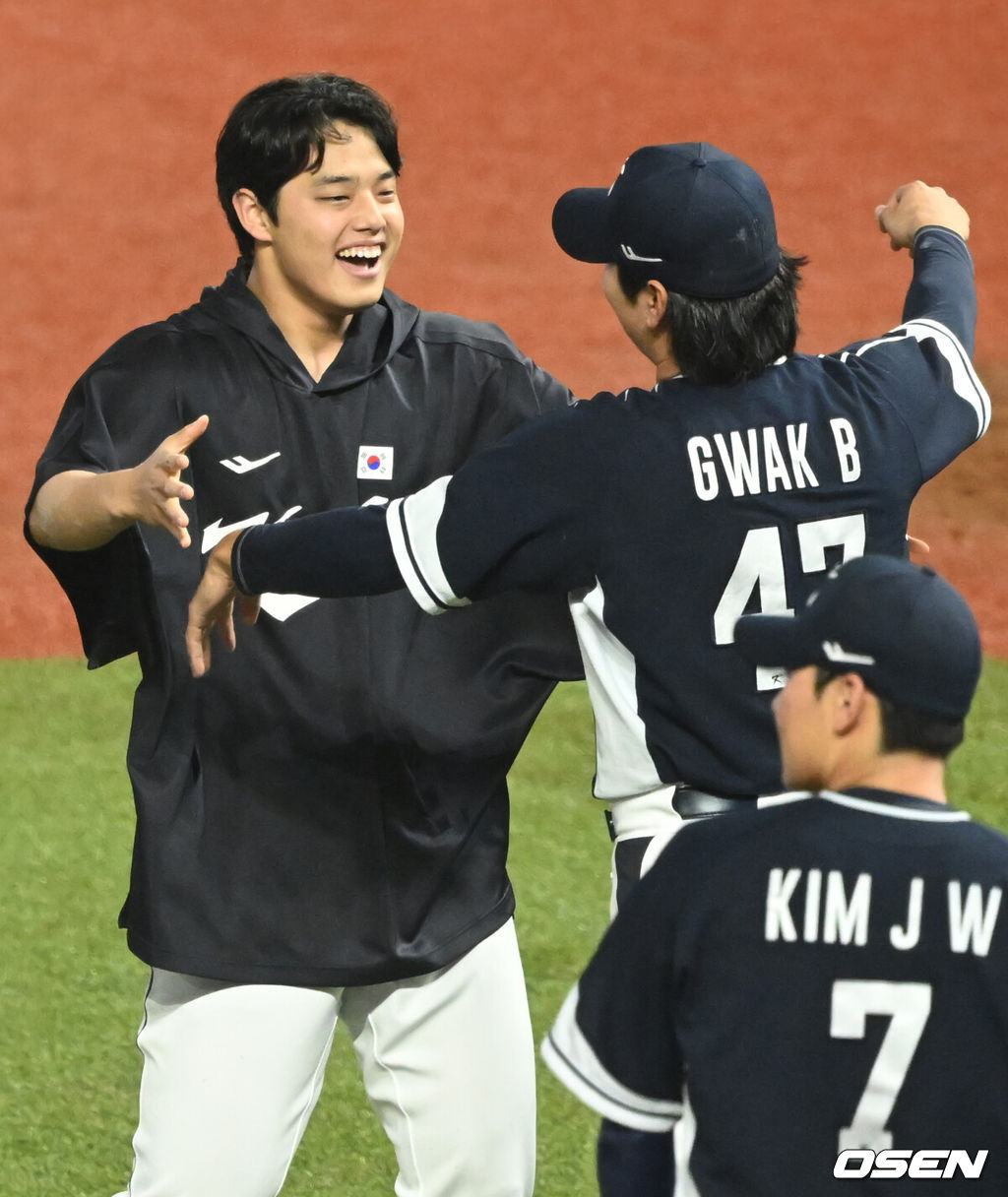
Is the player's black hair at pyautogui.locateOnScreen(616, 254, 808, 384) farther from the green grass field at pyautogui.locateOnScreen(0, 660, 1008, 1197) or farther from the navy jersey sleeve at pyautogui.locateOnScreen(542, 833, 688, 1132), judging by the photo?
the green grass field at pyautogui.locateOnScreen(0, 660, 1008, 1197)

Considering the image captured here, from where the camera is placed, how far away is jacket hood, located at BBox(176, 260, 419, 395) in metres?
2.82

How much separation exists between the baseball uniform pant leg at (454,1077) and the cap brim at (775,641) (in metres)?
1.06

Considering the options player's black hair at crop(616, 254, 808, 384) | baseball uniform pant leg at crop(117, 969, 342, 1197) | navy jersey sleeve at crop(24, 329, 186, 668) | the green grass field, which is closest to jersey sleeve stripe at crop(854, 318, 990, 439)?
player's black hair at crop(616, 254, 808, 384)

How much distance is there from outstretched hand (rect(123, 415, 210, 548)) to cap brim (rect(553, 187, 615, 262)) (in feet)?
1.74

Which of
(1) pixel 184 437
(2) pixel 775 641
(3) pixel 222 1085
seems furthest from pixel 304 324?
(2) pixel 775 641

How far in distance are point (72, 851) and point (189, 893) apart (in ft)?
9.63

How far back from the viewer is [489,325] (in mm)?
2975

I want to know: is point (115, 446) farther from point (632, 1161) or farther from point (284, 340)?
point (632, 1161)

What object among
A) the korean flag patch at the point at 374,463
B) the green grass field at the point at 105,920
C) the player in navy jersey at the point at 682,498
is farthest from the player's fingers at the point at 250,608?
the green grass field at the point at 105,920

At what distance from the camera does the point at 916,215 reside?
8.95 ft

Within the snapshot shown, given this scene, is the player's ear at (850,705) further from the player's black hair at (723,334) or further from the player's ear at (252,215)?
the player's ear at (252,215)

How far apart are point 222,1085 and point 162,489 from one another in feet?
2.90

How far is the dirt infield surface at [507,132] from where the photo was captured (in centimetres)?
1043

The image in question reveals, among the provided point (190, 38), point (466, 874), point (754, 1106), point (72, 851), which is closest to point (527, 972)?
point (72, 851)
